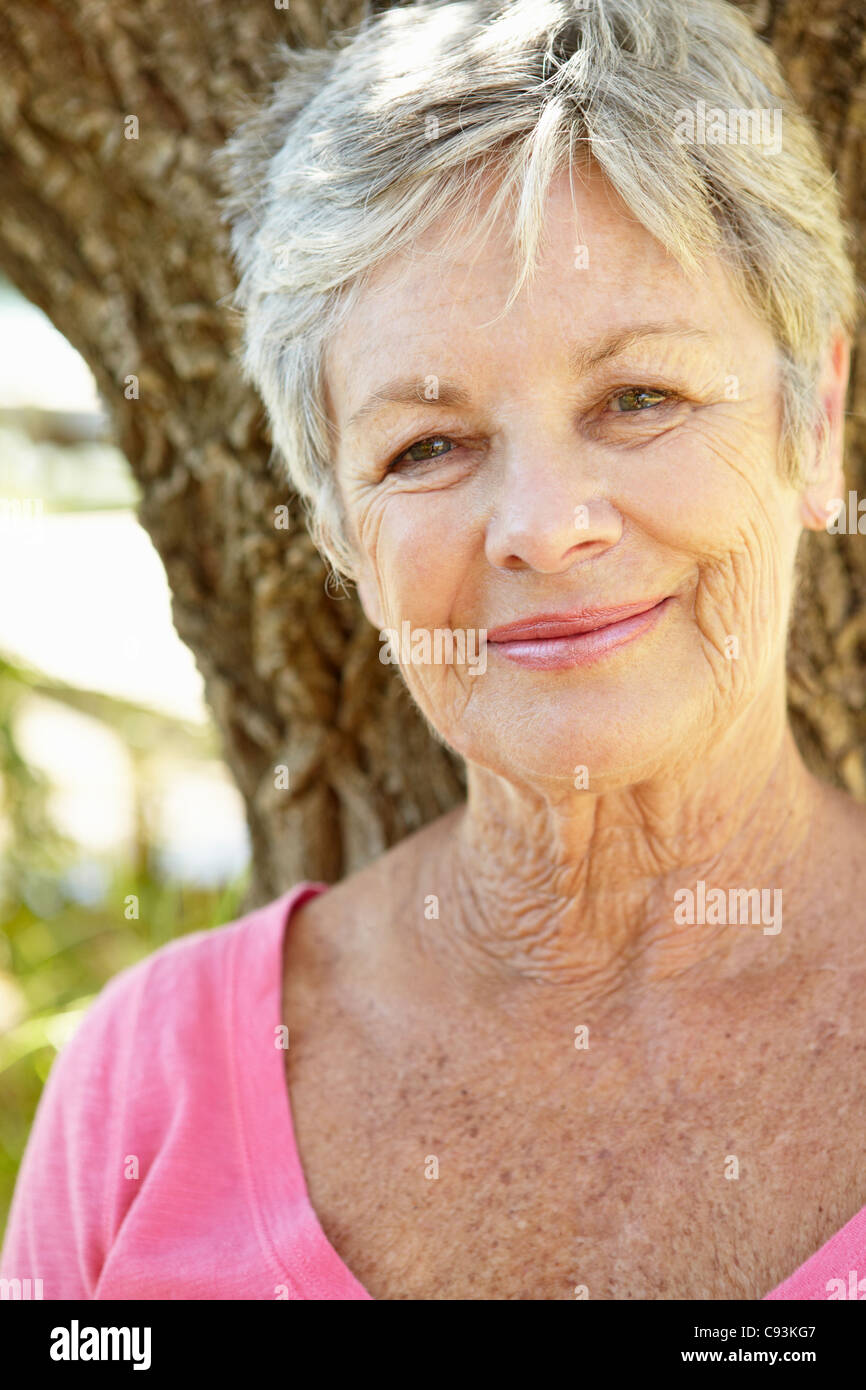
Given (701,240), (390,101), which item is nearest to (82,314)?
(390,101)

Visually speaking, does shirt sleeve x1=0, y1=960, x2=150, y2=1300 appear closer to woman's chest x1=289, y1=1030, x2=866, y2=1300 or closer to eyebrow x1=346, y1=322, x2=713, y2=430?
woman's chest x1=289, y1=1030, x2=866, y2=1300

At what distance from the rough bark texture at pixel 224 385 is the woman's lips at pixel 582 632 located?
→ 2.68 ft

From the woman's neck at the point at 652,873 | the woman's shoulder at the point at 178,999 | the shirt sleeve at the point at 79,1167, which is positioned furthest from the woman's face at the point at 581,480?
the shirt sleeve at the point at 79,1167

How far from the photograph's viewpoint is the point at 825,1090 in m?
1.64

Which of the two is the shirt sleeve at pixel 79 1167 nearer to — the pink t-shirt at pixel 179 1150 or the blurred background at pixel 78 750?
the pink t-shirt at pixel 179 1150

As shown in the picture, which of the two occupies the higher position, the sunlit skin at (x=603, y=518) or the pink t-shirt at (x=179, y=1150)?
the sunlit skin at (x=603, y=518)

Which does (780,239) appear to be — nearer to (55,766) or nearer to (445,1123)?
(445,1123)

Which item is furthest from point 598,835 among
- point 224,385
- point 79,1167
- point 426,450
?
point 224,385

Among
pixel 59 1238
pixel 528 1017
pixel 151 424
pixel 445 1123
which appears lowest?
pixel 59 1238

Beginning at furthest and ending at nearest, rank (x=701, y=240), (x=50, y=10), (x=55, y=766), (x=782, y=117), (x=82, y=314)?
(x=55, y=766) → (x=82, y=314) → (x=50, y=10) → (x=782, y=117) → (x=701, y=240)

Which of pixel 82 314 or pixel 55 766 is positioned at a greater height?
pixel 82 314

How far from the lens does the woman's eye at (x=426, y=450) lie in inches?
67.2

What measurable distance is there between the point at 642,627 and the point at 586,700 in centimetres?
12

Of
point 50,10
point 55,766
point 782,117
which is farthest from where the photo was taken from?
point 55,766
